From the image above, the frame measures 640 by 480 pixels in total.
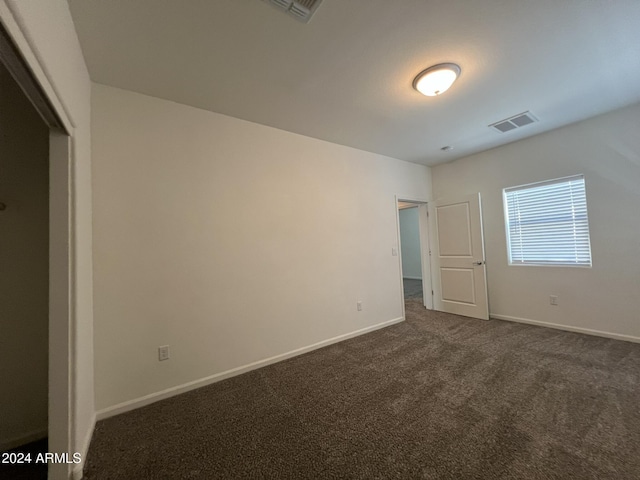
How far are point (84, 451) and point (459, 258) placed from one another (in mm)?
4783

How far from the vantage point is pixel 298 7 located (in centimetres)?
146

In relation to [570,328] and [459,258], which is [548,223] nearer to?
[459,258]

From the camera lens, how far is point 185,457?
1.49 metres

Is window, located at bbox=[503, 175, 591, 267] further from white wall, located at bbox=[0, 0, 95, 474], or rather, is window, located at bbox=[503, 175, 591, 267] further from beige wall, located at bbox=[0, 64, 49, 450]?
beige wall, located at bbox=[0, 64, 49, 450]

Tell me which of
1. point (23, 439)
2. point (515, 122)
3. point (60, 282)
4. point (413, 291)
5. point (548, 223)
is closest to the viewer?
point (60, 282)

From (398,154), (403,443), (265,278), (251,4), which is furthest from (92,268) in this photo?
(398,154)

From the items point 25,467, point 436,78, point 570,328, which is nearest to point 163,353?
point 25,467

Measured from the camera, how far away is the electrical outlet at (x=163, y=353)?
2.10 m

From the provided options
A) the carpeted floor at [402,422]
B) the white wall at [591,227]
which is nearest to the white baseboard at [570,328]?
the white wall at [591,227]

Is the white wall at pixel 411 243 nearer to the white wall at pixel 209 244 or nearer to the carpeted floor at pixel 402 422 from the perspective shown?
the white wall at pixel 209 244

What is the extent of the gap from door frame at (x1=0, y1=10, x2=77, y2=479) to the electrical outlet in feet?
2.56

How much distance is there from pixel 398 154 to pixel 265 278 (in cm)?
Answer: 293

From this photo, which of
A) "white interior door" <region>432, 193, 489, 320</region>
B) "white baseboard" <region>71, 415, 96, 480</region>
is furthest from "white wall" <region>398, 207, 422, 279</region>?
"white baseboard" <region>71, 415, 96, 480</region>

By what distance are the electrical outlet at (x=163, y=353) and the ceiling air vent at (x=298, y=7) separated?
266cm
